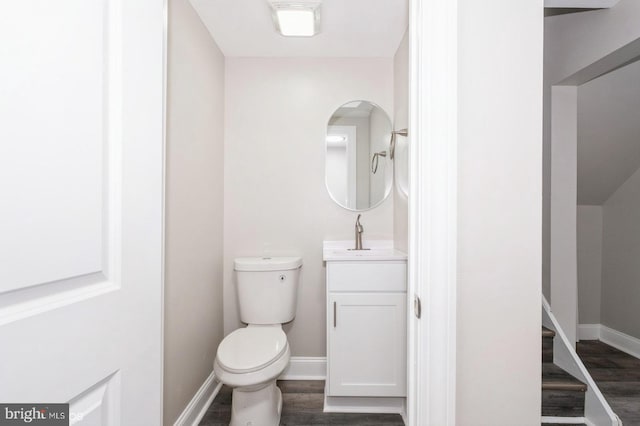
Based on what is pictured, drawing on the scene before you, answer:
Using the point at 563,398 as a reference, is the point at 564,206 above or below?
above

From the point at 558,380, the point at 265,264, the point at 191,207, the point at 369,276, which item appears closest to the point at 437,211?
the point at 369,276

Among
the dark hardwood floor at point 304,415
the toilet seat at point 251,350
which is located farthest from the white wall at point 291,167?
the toilet seat at point 251,350

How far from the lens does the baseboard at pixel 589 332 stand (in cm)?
308

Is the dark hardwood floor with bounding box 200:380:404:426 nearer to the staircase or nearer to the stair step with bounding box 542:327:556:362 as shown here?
the staircase

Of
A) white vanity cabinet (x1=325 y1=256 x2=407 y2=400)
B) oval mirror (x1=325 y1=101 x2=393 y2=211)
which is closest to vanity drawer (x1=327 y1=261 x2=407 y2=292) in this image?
white vanity cabinet (x1=325 y1=256 x2=407 y2=400)

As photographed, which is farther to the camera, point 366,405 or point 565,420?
point 366,405

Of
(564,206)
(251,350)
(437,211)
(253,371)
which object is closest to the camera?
(437,211)

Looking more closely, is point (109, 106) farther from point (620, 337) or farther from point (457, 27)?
point (620, 337)

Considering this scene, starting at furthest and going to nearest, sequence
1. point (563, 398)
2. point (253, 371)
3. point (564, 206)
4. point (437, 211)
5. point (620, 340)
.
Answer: point (620, 340), point (564, 206), point (563, 398), point (253, 371), point (437, 211)

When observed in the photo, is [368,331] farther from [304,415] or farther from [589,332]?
[589,332]

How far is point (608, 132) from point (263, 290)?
2.83m

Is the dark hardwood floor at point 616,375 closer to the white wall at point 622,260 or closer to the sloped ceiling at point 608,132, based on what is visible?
the white wall at point 622,260

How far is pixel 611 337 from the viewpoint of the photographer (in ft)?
9.70

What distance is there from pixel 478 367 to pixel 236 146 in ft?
6.84
